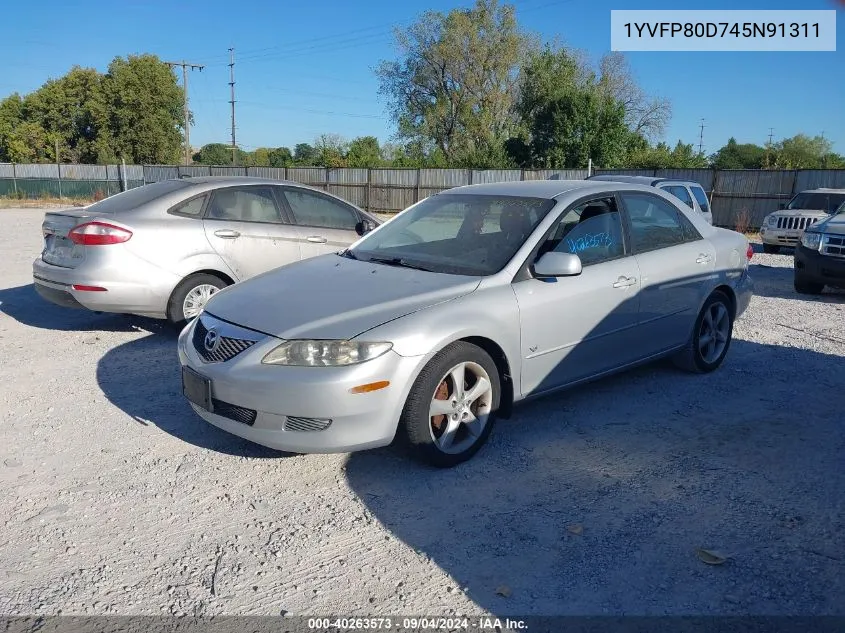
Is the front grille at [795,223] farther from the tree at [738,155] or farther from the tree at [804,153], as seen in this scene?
the tree at [738,155]

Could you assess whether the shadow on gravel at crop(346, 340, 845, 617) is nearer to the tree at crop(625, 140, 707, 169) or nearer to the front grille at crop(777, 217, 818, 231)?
the front grille at crop(777, 217, 818, 231)

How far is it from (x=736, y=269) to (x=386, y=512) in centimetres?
405

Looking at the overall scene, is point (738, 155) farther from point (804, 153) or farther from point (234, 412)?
point (234, 412)

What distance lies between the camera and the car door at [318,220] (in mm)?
7422

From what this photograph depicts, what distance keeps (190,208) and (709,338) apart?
484cm

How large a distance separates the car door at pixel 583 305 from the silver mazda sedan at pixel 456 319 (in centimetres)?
1

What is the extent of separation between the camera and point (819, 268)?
959 cm

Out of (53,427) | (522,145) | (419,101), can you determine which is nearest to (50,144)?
(419,101)

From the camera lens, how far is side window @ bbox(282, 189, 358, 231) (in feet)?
24.7

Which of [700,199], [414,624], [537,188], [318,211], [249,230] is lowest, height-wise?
[414,624]

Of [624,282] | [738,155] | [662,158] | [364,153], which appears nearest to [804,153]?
[738,155]

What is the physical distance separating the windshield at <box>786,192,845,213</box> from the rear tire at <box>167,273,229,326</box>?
14577mm

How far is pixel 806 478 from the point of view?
4031mm

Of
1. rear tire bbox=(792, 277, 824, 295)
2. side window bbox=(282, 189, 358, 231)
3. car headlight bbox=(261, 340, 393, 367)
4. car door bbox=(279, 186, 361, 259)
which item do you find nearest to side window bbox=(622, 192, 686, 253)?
car headlight bbox=(261, 340, 393, 367)
